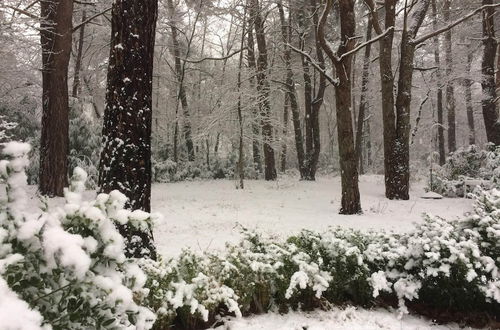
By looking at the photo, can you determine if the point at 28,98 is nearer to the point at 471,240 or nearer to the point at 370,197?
the point at 370,197

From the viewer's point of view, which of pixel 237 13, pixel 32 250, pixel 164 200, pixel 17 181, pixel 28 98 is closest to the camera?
pixel 32 250

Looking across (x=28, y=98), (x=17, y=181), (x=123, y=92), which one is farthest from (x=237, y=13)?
(x=17, y=181)

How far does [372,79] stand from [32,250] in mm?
23587

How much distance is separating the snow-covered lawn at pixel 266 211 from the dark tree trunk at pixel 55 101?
2.56 metres

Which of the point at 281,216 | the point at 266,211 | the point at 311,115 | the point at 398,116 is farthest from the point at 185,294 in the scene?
the point at 311,115

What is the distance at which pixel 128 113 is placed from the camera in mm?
4855

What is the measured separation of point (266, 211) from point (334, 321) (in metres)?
5.73

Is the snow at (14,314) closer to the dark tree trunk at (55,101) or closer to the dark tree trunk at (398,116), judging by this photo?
the dark tree trunk at (55,101)

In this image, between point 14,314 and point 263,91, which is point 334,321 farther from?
point 263,91

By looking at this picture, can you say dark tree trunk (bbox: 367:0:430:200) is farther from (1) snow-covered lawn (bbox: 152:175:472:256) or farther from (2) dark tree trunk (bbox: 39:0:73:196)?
(2) dark tree trunk (bbox: 39:0:73:196)

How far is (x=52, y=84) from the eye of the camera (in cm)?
998

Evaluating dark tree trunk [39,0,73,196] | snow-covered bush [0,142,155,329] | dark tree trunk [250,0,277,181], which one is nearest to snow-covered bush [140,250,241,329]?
snow-covered bush [0,142,155,329]

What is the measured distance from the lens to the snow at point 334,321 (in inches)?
157

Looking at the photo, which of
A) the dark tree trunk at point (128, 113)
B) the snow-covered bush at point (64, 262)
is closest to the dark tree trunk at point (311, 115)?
the dark tree trunk at point (128, 113)
